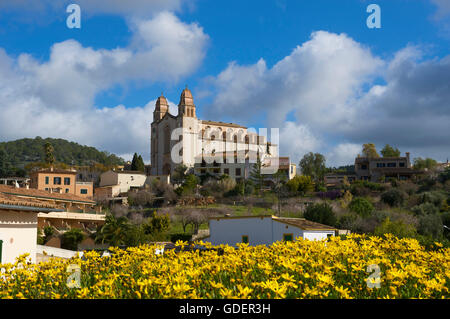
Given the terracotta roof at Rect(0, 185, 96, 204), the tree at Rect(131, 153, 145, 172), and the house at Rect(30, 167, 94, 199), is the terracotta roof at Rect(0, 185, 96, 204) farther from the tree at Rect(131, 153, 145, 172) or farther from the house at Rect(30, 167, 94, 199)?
the tree at Rect(131, 153, 145, 172)

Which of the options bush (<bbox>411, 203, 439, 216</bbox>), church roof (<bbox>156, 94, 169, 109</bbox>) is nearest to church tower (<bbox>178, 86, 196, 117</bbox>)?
church roof (<bbox>156, 94, 169, 109</bbox>)

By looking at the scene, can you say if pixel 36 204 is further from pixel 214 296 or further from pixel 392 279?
pixel 392 279

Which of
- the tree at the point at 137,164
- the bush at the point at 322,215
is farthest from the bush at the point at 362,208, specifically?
the tree at the point at 137,164

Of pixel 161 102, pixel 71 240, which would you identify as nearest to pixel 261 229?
pixel 71 240

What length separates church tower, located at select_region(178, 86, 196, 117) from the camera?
3440 inches

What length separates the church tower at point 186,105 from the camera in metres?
87.4

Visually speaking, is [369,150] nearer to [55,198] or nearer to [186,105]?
[186,105]

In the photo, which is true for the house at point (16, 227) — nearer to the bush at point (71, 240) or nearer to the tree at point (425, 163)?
the bush at point (71, 240)

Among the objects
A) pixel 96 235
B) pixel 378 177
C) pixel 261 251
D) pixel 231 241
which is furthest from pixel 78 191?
pixel 261 251

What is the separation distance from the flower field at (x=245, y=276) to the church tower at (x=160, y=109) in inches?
3548

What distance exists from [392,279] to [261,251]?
220 cm

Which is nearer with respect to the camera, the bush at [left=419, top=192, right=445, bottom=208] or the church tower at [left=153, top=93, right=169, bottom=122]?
the bush at [left=419, top=192, right=445, bottom=208]

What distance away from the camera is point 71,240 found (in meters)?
35.2

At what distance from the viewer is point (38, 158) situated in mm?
119750
